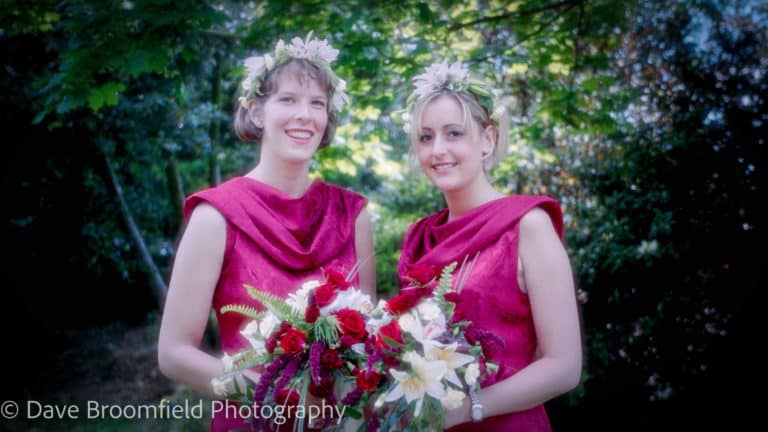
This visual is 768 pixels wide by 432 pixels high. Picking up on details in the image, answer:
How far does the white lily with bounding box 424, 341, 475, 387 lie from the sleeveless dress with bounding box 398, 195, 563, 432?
43 centimetres

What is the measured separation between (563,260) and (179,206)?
8215mm

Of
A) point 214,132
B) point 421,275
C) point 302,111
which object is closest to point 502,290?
point 421,275

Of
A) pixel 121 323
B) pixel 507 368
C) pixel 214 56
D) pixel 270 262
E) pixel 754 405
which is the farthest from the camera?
pixel 121 323

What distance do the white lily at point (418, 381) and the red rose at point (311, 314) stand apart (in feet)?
0.97

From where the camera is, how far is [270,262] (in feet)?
8.75

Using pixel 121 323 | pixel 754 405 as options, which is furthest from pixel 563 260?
pixel 121 323

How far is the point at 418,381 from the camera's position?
75.5 inches

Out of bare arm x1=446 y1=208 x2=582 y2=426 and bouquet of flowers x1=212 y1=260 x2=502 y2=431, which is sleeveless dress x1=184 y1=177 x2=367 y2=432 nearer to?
bouquet of flowers x1=212 y1=260 x2=502 y2=431

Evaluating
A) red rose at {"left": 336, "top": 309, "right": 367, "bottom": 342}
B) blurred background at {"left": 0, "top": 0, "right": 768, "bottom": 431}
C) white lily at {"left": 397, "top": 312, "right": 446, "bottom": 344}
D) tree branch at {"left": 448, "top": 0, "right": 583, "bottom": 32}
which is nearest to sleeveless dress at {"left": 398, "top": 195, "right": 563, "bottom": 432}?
white lily at {"left": 397, "top": 312, "right": 446, "bottom": 344}

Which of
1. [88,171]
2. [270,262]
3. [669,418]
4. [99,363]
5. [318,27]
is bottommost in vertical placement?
[99,363]

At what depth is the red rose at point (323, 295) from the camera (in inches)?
79.4

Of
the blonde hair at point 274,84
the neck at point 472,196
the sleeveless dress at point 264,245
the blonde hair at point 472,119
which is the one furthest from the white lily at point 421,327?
the blonde hair at point 274,84

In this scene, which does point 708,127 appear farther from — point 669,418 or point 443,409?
point 443,409

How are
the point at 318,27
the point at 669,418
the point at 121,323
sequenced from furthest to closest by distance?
the point at 121,323 → the point at 669,418 → the point at 318,27
